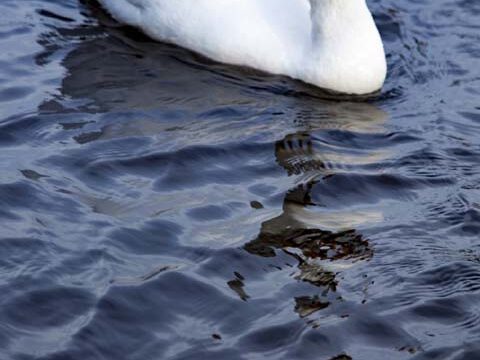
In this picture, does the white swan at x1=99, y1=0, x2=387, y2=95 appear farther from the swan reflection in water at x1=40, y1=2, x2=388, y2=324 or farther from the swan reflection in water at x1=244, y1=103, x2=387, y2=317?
Answer: the swan reflection in water at x1=244, y1=103, x2=387, y2=317

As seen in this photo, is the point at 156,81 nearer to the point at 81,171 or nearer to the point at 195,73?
the point at 195,73

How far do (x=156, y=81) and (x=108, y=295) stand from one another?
294 centimetres

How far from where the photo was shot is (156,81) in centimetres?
821

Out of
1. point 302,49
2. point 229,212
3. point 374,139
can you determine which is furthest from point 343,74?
point 229,212

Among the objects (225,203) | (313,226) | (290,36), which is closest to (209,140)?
(225,203)

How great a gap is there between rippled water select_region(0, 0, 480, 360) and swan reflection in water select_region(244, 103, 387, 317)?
12mm

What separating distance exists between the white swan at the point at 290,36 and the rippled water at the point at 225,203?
5.1 inches

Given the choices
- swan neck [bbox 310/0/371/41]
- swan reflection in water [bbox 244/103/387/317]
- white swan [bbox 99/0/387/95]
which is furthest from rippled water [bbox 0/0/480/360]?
swan neck [bbox 310/0/371/41]

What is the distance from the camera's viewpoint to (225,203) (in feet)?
21.5

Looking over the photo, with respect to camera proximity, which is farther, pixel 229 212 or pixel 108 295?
pixel 229 212

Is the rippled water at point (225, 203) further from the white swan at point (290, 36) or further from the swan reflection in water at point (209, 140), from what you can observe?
the white swan at point (290, 36)

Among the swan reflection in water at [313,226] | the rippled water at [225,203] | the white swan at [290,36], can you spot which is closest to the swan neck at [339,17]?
the white swan at [290,36]

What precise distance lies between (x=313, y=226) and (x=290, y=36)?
2.46 meters

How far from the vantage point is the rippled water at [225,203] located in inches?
210
